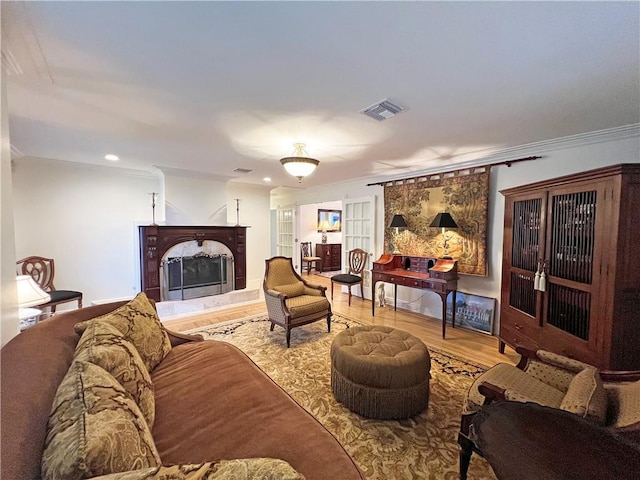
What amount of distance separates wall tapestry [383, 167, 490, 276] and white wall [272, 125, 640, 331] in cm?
13

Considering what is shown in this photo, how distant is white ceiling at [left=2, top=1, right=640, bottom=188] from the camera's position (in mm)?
1270

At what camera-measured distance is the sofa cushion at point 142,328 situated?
1.68m

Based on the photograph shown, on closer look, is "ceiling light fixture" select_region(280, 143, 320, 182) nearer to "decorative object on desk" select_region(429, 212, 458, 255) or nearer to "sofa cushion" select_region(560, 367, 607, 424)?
"decorative object on desk" select_region(429, 212, 458, 255)

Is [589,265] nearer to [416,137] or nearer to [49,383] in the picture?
[416,137]

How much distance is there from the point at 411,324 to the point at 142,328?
348 cm

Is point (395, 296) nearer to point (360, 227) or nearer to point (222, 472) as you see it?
point (360, 227)

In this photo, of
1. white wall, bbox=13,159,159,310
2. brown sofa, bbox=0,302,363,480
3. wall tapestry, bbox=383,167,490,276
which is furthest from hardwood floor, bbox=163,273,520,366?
brown sofa, bbox=0,302,363,480

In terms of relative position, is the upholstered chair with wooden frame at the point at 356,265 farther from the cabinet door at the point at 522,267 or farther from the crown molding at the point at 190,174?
the crown molding at the point at 190,174

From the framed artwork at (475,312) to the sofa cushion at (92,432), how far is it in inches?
158

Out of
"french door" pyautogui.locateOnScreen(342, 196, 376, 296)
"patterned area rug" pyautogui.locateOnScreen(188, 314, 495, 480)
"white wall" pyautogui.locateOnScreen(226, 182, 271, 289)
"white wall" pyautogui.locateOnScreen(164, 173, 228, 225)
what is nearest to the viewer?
"patterned area rug" pyautogui.locateOnScreen(188, 314, 495, 480)

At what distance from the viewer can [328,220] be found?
872cm

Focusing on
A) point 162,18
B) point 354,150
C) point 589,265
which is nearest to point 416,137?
point 354,150

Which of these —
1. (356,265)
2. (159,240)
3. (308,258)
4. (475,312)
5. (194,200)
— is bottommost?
(475,312)

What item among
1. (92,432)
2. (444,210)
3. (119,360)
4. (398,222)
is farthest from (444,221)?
(92,432)
